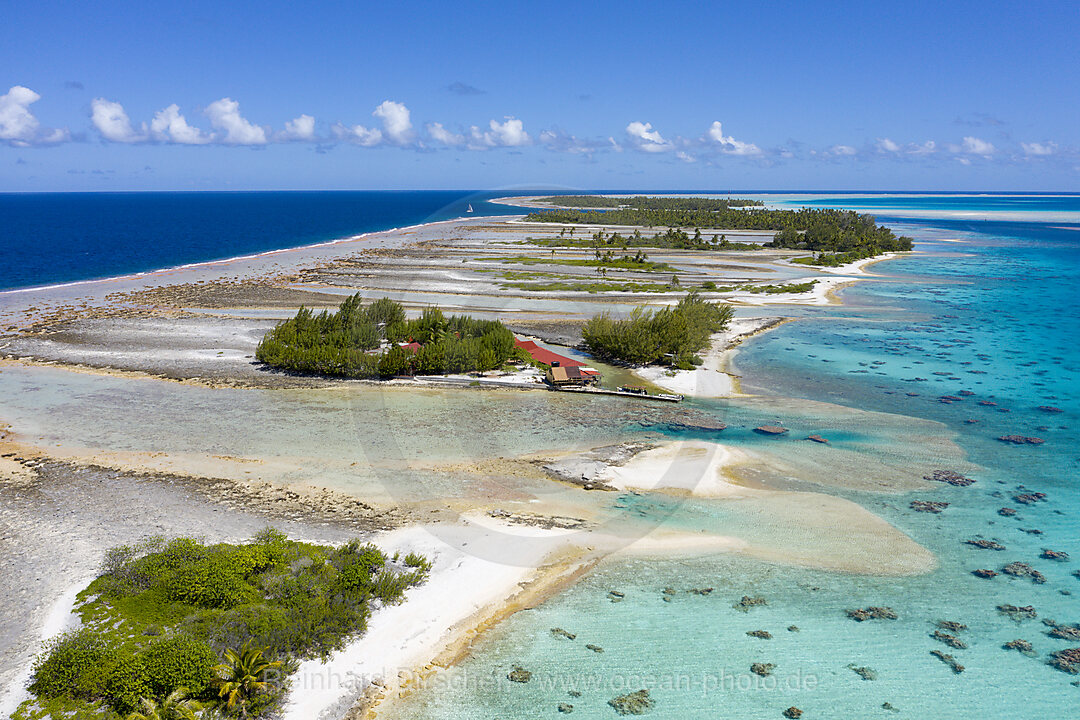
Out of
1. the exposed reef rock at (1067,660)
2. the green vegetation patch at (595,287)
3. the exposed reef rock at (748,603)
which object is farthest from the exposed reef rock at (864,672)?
the green vegetation patch at (595,287)

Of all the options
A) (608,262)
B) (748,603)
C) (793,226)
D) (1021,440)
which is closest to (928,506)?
(748,603)

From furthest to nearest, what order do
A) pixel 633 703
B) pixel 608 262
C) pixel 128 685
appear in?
pixel 608 262 → pixel 633 703 → pixel 128 685

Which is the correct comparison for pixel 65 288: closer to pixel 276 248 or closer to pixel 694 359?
pixel 276 248

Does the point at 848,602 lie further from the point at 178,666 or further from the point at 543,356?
the point at 543,356

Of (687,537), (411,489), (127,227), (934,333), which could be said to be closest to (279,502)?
(411,489)

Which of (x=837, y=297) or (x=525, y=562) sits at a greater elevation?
(x=837, y=297)

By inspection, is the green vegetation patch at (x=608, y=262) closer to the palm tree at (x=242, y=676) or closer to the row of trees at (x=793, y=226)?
the row of trees at (x=793, y=226)
